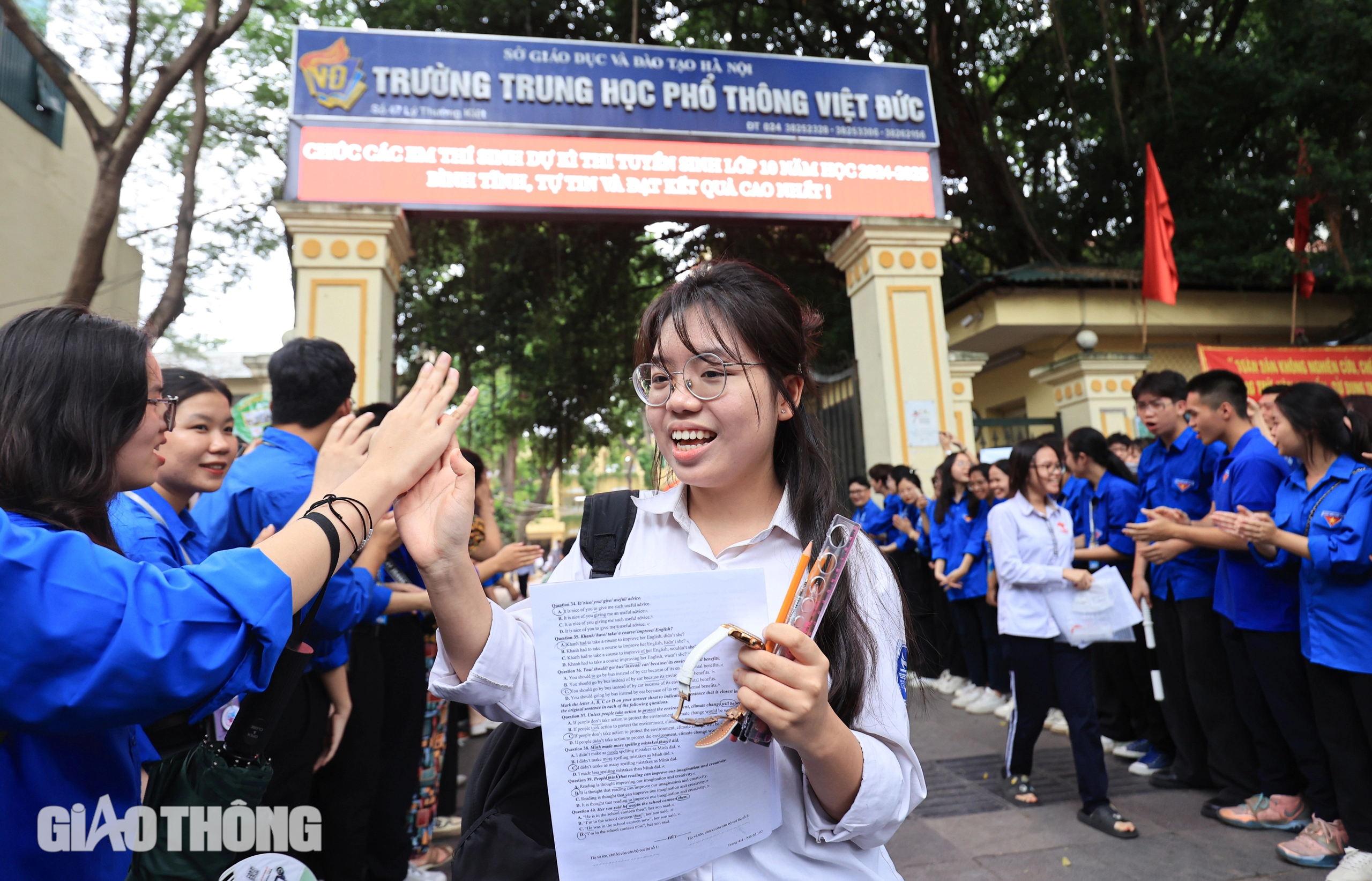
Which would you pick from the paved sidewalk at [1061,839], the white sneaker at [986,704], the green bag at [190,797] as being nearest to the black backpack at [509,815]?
the green bag at [190,797]

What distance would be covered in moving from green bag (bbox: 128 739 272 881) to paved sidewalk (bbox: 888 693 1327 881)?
2.72 m

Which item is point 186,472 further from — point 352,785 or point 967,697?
point 967,697

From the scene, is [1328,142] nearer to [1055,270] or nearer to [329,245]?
[1055,270]

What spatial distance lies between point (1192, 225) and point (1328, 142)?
165 centimetres

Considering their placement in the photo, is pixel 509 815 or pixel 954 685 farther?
pixel 954 685

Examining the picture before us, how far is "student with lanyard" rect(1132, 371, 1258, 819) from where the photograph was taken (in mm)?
3930

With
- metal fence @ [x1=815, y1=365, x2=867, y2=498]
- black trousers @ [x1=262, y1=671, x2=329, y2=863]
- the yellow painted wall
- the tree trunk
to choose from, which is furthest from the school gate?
black trousers @ [x1=262, y1=671, x2=329, y2=863]

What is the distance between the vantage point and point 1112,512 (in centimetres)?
498

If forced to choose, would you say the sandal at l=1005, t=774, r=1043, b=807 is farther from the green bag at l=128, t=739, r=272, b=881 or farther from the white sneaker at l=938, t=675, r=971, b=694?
the green bag at l=128, t=739, r=272, b=881

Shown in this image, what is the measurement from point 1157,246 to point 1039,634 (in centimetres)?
700

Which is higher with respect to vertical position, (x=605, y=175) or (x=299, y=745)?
(x=605, y=175)

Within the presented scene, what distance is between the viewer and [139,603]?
110cm

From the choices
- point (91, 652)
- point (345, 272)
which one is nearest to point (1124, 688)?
point (91, 652)

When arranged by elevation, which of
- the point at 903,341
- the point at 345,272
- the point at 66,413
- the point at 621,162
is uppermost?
the point at 621,162
